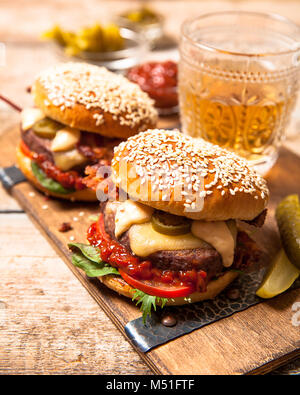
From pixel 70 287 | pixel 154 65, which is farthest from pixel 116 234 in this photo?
pixel 154 65

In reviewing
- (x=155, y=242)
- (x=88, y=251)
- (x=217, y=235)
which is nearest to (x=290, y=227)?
(x=217, y=235)

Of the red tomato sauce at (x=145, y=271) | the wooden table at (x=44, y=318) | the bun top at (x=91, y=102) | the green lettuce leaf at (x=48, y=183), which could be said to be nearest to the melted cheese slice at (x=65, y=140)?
the bun top at (x=91, y=102)

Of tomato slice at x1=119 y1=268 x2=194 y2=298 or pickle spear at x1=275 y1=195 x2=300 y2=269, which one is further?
pickle spear at x1=275 y1=195 x2=300 y2=269

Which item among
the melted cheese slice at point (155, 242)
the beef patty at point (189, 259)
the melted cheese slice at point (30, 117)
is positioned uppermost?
the melted cheese slice at point (30, 117)

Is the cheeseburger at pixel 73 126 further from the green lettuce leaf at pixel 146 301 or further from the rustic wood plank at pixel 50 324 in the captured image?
the green lettuce leaf at pixel 146 301

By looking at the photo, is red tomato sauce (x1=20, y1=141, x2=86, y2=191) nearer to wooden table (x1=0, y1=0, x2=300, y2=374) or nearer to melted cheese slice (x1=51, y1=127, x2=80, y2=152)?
melted cheese slice (x1=51, y1=127, x2=80, y2=152)

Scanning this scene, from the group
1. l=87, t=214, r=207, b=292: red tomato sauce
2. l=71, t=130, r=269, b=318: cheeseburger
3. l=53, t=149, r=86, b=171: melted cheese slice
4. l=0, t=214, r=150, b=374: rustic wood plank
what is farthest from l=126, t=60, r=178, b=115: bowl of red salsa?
l=87, t=214, r=207, b=292: red tomato sauce

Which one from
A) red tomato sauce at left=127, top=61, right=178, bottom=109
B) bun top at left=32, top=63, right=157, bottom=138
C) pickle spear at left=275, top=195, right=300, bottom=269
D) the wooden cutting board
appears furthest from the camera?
red tomato sauce at left=127, top=61, right=178, bottom=109

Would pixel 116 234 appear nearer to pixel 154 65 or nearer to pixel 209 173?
pixel 209 173

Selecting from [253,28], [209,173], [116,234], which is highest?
[253,28]
